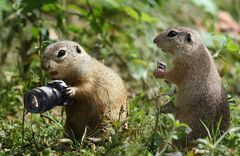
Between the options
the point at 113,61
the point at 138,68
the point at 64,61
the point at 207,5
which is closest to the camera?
the point at 64,61

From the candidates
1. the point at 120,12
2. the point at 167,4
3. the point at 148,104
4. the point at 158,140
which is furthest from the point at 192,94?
the point at 167,4

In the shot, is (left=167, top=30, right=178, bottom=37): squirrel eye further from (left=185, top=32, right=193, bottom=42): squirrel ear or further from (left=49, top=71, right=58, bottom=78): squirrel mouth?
(left=49, top=71, right=58, bottom=78): squirrel mouth

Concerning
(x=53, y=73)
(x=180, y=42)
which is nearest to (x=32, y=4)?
(x=53, y=73)

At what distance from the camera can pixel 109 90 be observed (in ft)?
20.5

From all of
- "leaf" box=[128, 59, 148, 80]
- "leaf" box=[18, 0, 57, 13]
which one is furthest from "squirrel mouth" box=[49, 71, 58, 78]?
"leaf" box=[128, 59, 148, 80]

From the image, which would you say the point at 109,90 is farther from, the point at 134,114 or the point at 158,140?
the point at 158,140

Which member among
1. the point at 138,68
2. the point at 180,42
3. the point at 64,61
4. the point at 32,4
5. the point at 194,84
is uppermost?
the point at 32,4

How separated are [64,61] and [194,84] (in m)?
1.25

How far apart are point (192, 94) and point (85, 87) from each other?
39.6 inches

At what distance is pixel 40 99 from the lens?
5641 millimetres

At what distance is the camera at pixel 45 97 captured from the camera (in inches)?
223

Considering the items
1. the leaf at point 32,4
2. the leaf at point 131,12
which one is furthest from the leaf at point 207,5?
the leaf at point 32,4

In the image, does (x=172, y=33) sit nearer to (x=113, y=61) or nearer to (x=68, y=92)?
(x=68, y=92)

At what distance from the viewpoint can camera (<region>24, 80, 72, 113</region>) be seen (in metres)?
5.65
